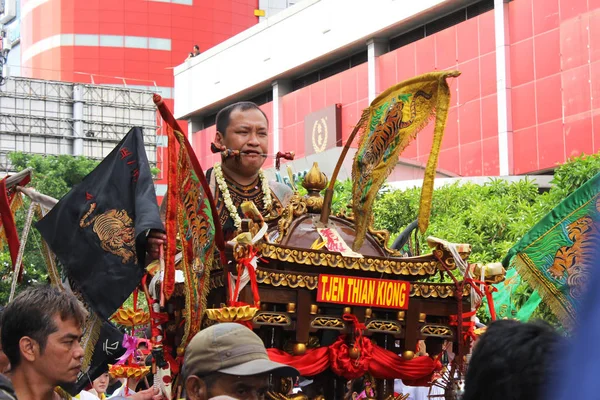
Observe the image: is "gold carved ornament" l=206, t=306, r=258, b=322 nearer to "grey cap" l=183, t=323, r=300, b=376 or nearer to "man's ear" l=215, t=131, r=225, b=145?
"grey cap" l=183, t=323, r=300, b=376

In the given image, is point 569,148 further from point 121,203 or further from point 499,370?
point 499,370

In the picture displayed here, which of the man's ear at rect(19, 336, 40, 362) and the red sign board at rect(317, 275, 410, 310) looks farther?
the red sign board at rect(317, 275, 410, 310)

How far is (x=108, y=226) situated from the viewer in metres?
6.26

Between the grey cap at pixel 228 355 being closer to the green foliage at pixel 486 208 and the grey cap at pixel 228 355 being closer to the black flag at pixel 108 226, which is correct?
the black flag at pixel 108 226

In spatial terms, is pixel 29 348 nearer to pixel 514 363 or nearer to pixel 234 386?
pixel 234 386

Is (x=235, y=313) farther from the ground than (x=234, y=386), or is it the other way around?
(x=235, y=313)

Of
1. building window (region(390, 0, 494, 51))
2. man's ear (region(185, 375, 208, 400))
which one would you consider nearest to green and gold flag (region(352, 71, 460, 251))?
man's ear (region(185, 375, 208, 400))

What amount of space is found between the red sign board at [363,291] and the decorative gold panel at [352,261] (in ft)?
0.20

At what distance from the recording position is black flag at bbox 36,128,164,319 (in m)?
6.10

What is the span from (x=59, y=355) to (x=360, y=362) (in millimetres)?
2074

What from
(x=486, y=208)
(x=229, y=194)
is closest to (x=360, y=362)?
(x=229, y=194)

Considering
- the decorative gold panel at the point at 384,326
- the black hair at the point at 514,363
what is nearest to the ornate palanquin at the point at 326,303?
the decorative gold panel at the point at 384,326

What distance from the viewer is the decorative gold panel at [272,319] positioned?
525cm

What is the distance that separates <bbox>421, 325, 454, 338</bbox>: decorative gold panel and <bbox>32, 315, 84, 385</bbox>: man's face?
2.48m
